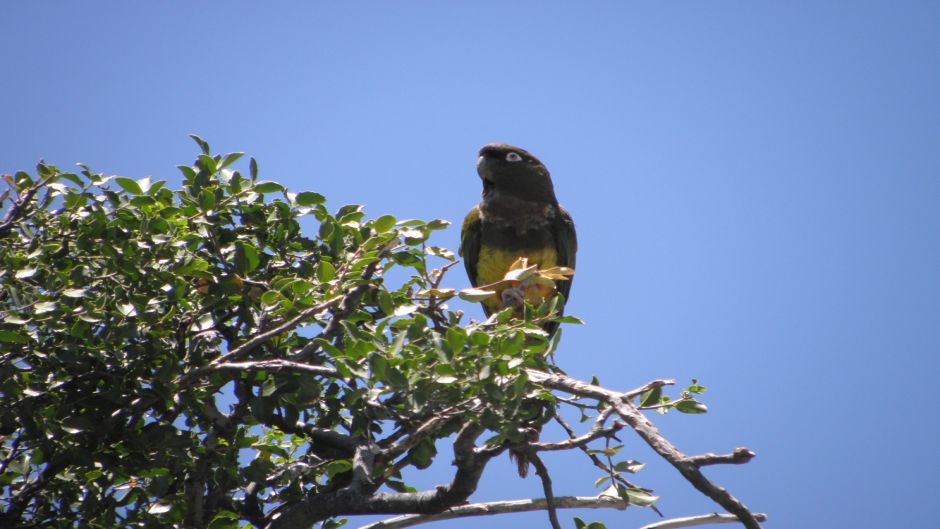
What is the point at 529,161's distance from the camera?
7172mm

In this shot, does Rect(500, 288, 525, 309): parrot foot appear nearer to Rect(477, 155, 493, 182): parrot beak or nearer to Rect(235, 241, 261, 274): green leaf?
Rect(235, 241, 261, 274): green leaf

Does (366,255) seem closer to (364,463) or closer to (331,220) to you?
(331,220)

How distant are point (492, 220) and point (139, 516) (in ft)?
13.8

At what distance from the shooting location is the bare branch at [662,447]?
207 cm

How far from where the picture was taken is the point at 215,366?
9.43 feet

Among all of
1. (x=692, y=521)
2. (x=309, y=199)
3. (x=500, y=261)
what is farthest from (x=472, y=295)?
(x=500, y=261)

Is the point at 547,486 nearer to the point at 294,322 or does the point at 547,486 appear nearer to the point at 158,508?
the point at 294,322

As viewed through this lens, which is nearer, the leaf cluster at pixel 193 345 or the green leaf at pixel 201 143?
the leaf cluster at pixel 193 345

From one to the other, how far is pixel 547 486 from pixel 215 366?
1.22 meters

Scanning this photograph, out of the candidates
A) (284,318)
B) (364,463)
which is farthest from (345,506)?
(284,318)

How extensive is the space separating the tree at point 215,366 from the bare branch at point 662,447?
0.09 feet

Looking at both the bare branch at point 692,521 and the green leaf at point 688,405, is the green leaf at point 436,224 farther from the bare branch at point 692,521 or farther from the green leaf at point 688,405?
the bare branch at point 692,521

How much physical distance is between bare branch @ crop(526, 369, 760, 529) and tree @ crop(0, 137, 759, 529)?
3cm

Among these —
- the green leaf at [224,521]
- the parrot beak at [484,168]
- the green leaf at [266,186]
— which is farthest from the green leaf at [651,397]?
the parrot beak at [484,168]
